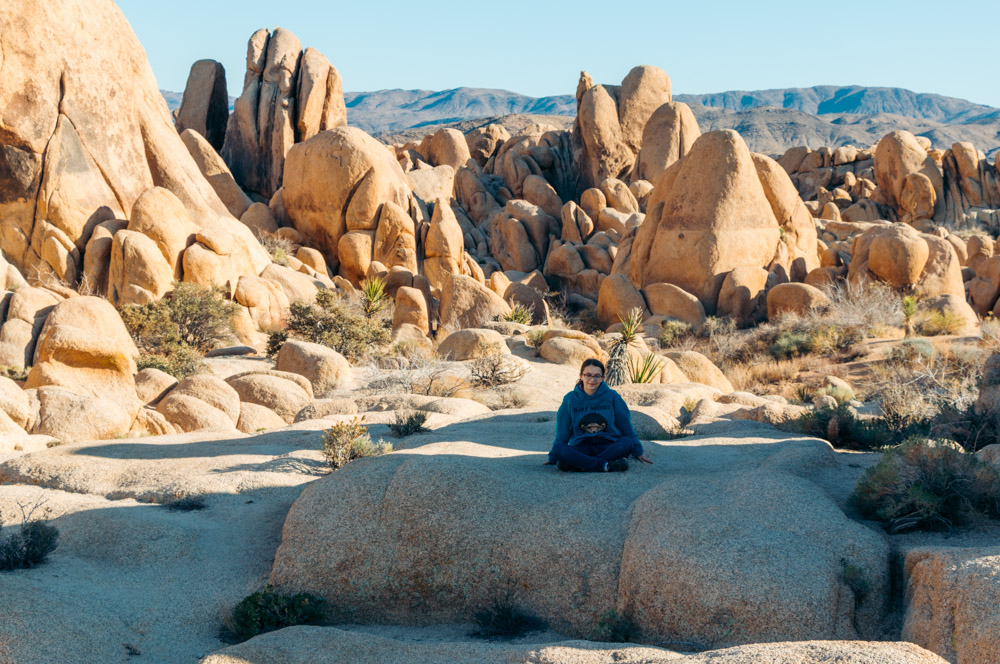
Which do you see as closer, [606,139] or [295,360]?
[295,360]

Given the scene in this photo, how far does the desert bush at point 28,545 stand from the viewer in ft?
18.9

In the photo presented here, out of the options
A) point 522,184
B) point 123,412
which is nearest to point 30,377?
point 123,412

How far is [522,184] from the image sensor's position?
45094 millimetres

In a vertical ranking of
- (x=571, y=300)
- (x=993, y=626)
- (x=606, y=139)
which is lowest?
(x=571, y=300)

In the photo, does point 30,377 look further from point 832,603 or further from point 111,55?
point 111,55

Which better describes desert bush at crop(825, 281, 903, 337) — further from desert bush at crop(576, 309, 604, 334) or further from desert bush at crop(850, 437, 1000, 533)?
desert bush at crop(850, 437, 1000, 533)

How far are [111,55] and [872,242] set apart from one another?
2138 centimetres

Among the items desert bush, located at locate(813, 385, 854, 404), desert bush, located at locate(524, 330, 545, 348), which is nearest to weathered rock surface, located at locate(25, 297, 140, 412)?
desert bush, located at locate(524, 330, 545, 348)

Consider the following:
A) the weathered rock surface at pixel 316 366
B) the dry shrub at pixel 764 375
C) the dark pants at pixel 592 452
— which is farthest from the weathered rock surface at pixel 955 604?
the dry shrub at pixel 764 375

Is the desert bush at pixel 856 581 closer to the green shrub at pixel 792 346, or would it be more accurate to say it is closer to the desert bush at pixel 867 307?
the green shrub at pixel 792 346

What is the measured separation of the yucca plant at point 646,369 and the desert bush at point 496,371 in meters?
2.16

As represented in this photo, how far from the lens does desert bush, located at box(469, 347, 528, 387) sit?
15008 mm

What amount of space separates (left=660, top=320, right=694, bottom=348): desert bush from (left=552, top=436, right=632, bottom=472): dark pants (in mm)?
15015

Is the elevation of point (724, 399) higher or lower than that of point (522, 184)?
lower
